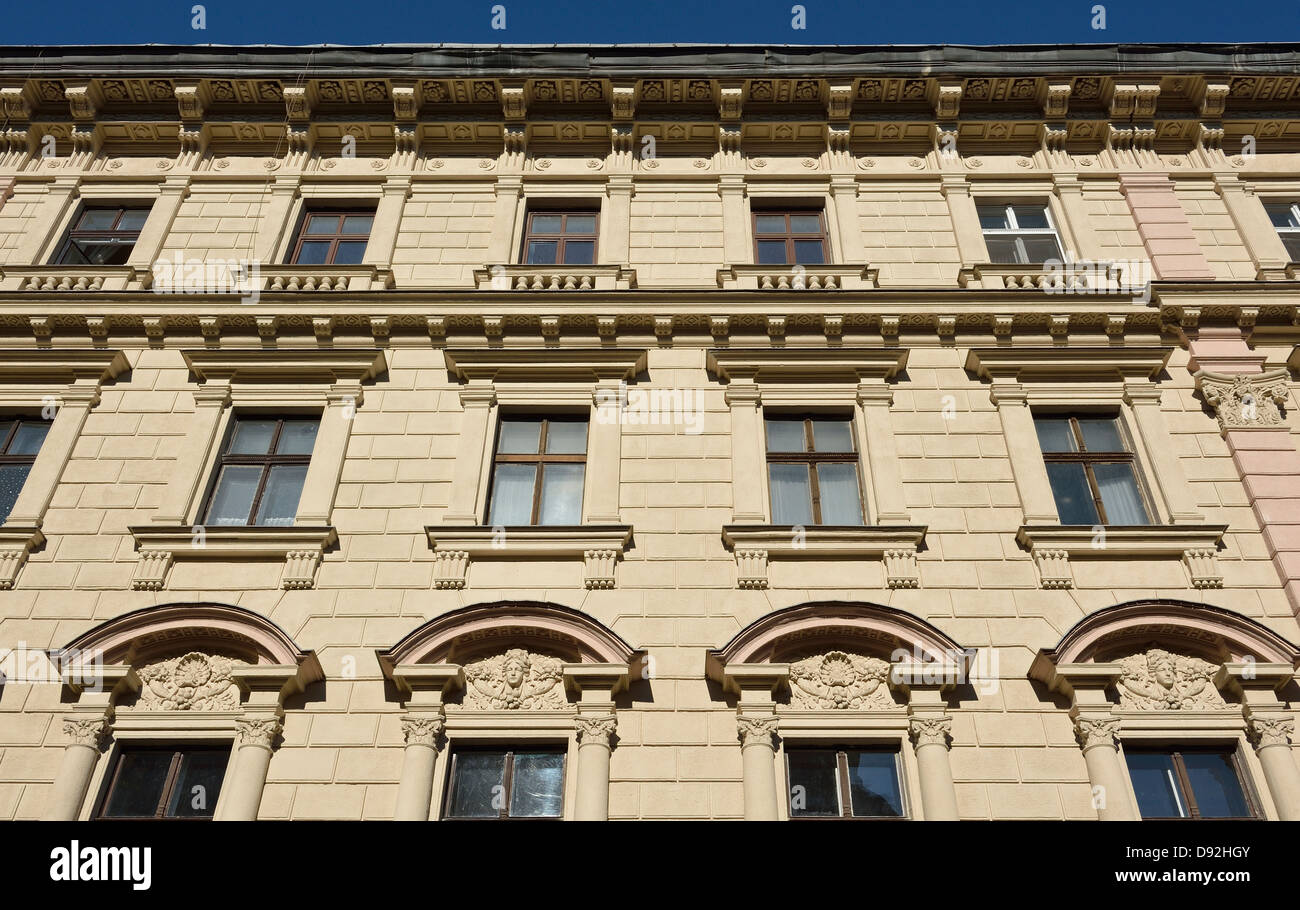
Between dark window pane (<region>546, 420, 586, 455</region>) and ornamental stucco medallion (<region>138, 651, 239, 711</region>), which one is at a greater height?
dark window pane (<region>546, 420, 586, 455</region>)

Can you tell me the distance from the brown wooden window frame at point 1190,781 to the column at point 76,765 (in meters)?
8.70

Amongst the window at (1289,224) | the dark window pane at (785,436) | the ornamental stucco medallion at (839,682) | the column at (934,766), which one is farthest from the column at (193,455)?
the window at (1289,224)

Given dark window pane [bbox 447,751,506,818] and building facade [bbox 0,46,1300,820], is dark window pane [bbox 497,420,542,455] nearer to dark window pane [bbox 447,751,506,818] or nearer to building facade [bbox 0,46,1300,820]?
building facade [bbox 0,46,1300,820]

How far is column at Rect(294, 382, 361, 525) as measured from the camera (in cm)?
1126

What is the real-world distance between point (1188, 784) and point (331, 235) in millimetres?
11872

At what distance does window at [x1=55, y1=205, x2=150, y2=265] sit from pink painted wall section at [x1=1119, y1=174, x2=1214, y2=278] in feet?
43.4

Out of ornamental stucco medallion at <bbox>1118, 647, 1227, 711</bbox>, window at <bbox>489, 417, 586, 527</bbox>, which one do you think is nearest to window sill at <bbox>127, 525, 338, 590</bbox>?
window at <bbox>489, 417, 586, 527</bbox>

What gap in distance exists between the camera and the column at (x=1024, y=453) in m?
11.2

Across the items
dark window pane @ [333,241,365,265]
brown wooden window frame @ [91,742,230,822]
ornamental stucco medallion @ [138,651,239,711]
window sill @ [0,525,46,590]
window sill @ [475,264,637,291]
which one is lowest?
brown wooden window frame @ [91,742,230,822]

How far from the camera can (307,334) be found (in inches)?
517

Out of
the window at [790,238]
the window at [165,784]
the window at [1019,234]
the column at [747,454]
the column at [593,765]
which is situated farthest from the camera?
the window at [790,238]

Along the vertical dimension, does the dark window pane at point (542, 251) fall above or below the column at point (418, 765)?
above

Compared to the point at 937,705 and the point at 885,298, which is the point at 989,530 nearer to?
the point at 937,705

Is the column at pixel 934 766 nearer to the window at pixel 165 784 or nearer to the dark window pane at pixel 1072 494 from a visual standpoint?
the dark window pane at pixel 1072 494
